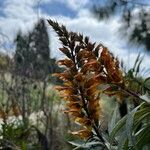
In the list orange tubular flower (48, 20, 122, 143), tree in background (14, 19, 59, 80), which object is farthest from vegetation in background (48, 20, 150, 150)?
tree in background (14, 19, 59, 80)

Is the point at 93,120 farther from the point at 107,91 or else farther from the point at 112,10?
the point at 112,10

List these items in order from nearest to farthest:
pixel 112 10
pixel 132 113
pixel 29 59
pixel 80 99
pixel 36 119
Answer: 1. pixel 132 113
2. pixel 80 99
3. pixel 112 10
4. pixel 36 119
5. pixel 29 59

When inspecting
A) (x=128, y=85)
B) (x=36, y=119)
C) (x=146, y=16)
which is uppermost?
(x=146, y=16)

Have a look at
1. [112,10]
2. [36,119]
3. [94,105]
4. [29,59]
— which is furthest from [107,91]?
[29,59]

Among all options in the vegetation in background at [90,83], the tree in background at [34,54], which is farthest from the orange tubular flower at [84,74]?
the tree in background at [34,54]

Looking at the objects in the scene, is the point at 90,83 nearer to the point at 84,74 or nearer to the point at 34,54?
the point at 84,74

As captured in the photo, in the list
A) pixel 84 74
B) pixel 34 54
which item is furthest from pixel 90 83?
pixel 34 54

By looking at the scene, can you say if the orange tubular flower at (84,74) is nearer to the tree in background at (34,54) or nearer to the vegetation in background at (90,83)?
the vegetation in background at (90,83)

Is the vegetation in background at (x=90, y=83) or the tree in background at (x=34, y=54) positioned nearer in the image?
the vegetation in background at (x=90, y=83)
